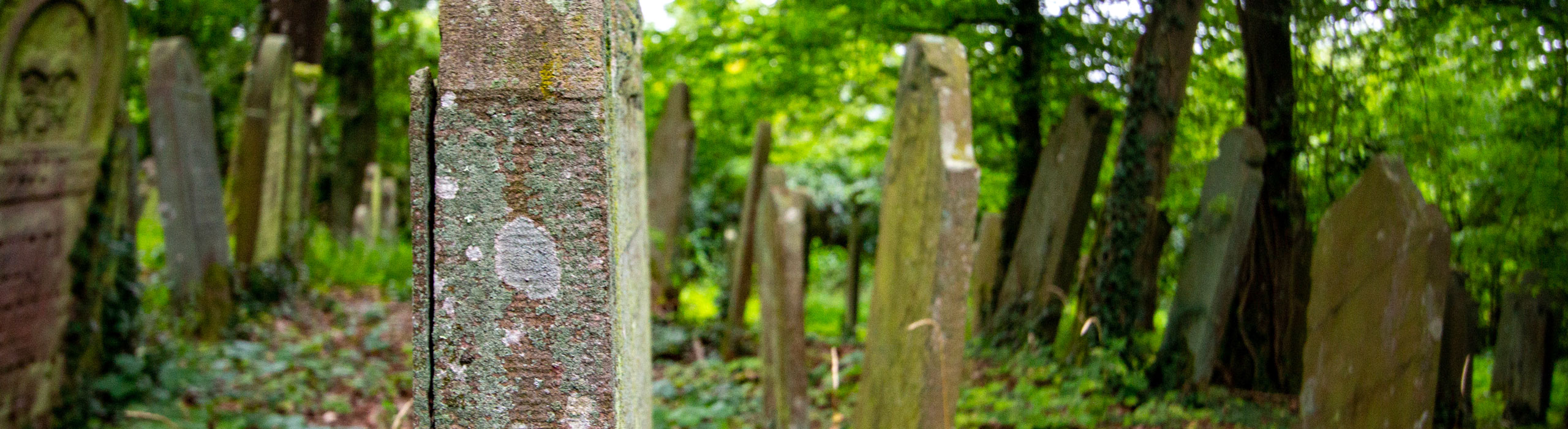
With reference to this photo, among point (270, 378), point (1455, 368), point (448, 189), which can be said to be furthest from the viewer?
point (270, 378)

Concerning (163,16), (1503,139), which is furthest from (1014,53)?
(163,16)

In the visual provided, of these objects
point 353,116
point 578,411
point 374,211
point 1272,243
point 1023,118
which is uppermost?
point 353,116

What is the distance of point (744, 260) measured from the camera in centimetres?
726

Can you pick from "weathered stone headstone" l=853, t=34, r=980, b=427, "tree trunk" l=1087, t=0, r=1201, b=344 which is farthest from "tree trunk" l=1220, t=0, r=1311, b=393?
"weathered stone headstone" l=853, t=34, r=980, b=427

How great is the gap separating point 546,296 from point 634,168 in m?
1.59

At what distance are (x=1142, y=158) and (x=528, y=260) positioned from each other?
158 inches

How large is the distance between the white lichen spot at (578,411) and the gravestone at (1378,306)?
239 centimetres

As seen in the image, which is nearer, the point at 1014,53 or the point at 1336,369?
the point at 1336,369

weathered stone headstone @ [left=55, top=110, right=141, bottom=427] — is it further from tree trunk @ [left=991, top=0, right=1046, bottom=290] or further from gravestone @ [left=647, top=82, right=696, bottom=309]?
tree trunk @ [left=991, top=0, right=1046, bottom=290]

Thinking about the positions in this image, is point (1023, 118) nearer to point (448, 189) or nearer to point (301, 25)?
point (448, 189)

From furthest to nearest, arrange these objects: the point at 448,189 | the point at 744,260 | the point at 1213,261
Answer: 1. the point at 744,260
2. the point at 1213,261
3. the point at 448,189

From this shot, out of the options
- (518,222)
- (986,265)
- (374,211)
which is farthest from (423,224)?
(374,211)

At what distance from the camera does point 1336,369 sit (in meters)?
3.02

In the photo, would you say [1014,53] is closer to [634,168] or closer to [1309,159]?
[1309,159]
